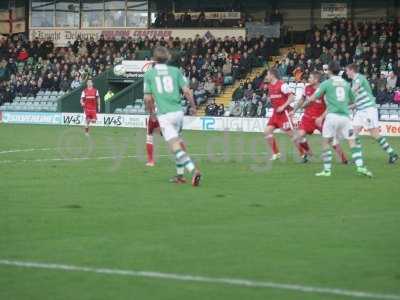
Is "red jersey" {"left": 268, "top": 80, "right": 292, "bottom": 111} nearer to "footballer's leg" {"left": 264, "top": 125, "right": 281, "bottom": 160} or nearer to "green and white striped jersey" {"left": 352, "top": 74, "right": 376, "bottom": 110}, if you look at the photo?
"footballer's leg" {"left": 264, "top": 125, "right": 281, "bottom": 160}

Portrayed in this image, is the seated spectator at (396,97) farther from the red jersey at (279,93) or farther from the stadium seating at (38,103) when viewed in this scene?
the stadium seating at (38,103)

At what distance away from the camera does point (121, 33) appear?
55.4m

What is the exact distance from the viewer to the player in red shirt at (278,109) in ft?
70.2

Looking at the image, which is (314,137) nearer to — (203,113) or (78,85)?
(203,113)

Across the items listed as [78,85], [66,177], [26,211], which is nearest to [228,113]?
[78,85]

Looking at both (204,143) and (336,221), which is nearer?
(336,221)

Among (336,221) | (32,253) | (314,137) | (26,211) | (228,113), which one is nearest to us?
(32,253)

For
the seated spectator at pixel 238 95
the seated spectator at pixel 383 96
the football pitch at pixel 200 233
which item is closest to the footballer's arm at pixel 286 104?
the football pitch at pixel 200 233

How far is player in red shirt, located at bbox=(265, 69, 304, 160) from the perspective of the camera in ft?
70.2

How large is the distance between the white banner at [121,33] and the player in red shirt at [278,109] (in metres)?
29.4

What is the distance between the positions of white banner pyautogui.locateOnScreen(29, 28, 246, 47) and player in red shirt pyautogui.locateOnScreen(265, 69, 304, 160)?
29379 mm

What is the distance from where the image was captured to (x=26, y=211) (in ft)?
41.7

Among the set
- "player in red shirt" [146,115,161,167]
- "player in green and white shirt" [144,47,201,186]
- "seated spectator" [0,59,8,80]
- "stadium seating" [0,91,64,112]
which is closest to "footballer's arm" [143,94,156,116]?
"player in green and white shirt" [144,47,201,186]

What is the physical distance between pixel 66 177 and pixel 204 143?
40.3 feet
